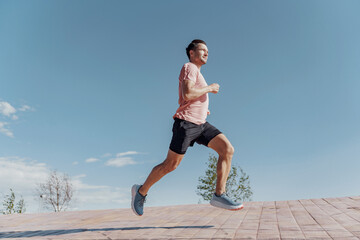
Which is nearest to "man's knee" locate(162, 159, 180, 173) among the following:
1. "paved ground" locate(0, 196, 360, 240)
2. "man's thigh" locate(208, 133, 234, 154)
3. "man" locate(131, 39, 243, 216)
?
"man" locate(131, 39, 243, 216)

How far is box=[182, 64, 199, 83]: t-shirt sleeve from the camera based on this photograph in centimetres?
352

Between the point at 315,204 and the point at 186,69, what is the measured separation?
3088 mm

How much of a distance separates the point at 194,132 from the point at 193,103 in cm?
33

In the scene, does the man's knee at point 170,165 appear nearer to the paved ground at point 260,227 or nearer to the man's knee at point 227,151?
the man's knee at point 227,151

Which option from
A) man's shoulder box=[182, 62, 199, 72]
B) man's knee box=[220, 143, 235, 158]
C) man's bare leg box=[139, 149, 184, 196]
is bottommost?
man's bare leg box=[139, 149, 184, 196]

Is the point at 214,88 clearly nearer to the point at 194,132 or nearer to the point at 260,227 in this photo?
the point at 194,132

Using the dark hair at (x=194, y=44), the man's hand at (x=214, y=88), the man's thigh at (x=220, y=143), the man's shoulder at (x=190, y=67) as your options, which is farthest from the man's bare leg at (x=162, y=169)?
the dark hair at (x=194, y=44)

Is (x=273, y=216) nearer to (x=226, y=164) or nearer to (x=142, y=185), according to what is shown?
(x=226, y=164)

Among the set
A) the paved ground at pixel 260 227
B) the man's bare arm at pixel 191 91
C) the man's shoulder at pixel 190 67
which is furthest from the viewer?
the man's shoulder at pixel 190 67

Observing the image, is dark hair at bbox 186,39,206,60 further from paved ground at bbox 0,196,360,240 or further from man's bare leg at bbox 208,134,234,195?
paved ground at bbox 0,196,360,240

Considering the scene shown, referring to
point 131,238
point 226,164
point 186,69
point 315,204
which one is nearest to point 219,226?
point 226,164

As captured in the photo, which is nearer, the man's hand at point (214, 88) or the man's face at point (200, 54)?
the man's hand at point (214, 88)

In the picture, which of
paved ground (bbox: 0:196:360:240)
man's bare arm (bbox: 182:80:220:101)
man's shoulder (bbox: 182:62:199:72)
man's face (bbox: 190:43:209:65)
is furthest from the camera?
man's face (bbox: 190:43:209:65)

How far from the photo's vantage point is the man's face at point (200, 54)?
3.78 metres
